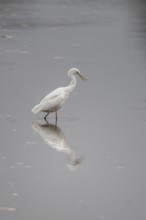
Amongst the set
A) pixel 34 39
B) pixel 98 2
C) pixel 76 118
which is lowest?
pixel 98 2

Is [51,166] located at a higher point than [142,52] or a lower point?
higher

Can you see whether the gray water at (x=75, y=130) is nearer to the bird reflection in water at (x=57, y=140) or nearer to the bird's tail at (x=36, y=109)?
the bird reflection in water at (x=57, y=140)

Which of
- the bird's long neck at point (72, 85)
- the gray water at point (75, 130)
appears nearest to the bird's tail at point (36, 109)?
the gray water at point (75, 130)

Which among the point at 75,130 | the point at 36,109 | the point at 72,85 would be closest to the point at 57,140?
the point at 75,130

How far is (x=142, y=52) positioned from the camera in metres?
25.6

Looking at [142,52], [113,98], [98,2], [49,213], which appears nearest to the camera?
[49,213]

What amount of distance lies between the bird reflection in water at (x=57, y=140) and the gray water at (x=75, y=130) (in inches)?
0.6

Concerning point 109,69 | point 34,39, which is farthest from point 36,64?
point 34,39

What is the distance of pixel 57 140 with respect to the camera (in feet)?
46.8

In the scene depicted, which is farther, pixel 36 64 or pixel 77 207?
pixel 36 64

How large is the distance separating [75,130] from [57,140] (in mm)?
772

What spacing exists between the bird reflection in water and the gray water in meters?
0.02

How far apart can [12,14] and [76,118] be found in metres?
22.1

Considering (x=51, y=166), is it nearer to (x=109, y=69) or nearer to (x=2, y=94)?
(x=2, y=94)
